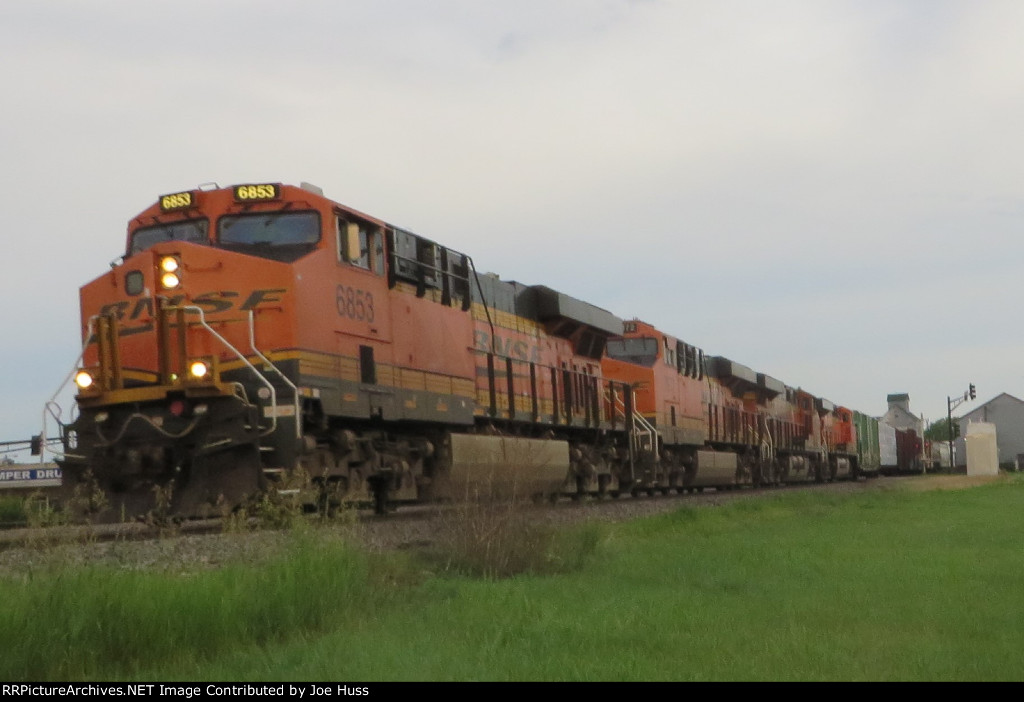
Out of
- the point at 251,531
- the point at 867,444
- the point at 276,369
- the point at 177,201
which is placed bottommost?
the point at 867,444

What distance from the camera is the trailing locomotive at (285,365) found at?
39.1ft

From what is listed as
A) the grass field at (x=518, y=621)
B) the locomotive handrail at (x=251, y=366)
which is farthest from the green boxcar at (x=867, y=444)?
the grass field at (x=518, y=621)

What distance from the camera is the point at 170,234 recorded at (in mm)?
13336

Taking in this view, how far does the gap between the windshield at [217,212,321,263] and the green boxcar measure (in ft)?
137

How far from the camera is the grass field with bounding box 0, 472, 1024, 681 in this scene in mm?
5613

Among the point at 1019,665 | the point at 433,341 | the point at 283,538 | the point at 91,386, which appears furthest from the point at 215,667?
the point at 433,341

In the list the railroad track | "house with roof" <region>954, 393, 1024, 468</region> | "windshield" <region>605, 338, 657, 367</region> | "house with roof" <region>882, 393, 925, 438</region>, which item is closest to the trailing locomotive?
the railroad track

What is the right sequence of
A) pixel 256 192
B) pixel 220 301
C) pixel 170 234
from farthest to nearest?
pixel 170 234 → pixel 256 192 → pixel 220 301

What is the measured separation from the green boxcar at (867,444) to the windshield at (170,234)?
4224cm

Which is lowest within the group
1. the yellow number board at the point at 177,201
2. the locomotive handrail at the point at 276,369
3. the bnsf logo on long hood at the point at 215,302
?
the locomotive handrail at the point at 276,369

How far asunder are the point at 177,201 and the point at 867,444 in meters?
45.1

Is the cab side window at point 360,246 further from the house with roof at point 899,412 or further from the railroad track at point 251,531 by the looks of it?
the house with roof at point 899,412

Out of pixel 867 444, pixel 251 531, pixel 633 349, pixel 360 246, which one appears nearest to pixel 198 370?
pixel 251 531

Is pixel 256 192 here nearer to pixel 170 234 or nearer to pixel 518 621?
pixel 170 234
